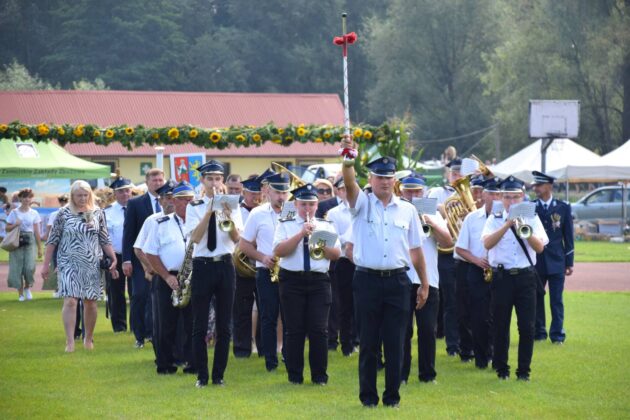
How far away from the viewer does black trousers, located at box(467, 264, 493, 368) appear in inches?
505

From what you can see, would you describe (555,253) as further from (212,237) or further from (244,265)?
(212,237)

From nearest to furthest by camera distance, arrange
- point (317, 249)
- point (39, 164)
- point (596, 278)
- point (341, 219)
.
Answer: point (317, 249) → point (341, 219) → point (596, 278) → point (39, 164)

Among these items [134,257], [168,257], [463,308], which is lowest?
[463,308]

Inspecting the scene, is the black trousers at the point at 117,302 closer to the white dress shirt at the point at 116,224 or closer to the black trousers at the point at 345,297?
the white dress shirt at the point at 116,224

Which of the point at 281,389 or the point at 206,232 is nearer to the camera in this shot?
the point at 206,232

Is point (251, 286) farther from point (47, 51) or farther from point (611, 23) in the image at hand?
point (47, 51)

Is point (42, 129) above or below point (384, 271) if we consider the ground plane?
above

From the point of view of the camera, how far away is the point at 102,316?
1872 centimetres

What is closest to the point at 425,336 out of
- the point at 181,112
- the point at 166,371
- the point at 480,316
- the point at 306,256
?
the point at 480,316

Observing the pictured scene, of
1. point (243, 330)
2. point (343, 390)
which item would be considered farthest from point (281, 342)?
point (343, 390)

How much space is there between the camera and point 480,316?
Answer: 42.0 feet

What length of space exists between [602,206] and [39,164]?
A: 1875 centimetres

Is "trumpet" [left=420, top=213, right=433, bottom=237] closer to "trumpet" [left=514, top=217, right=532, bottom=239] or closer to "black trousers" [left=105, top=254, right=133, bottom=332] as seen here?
"trumpet" [left=514, top=217, right=532, bottom=239]

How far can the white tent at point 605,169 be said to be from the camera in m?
34.1
